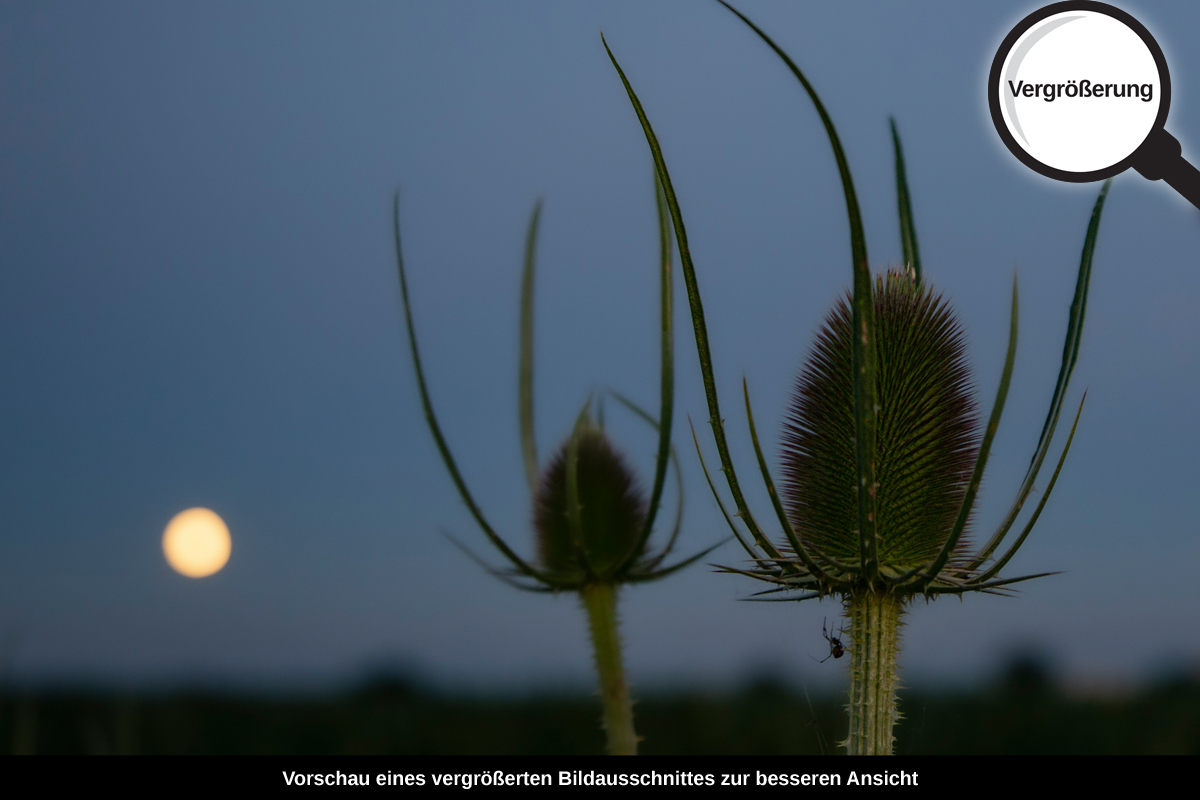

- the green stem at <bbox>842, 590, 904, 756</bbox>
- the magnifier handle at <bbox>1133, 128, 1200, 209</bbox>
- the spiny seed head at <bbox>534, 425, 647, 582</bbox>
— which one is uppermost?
the magnifier handle at <bbox>1133, 128, 1200, 209</bbox>

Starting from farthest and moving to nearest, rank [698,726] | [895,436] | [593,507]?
[698,726] < [593,507] < [895,436]

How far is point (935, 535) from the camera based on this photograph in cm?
290

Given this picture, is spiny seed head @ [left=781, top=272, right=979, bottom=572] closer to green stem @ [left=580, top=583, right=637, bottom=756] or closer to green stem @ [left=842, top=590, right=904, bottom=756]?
green stem @ [left=842, top=590, right=904, bottom=756]

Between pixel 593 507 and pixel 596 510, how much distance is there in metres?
0.02

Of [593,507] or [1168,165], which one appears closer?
[1168,165]

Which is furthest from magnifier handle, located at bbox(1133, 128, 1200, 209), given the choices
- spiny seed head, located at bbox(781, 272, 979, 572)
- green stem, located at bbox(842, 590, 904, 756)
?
green stem, located at bbox(842, 590, 904, 756)

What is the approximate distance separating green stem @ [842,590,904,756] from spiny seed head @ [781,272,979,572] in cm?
16

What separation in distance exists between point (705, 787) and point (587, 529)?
41.8 inches

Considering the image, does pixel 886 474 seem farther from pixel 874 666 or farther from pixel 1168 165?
pixel 1168 165

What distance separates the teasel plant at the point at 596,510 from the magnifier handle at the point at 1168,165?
4.49ft

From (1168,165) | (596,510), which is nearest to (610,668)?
(596,510)

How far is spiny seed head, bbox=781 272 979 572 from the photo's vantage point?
289 centimetres

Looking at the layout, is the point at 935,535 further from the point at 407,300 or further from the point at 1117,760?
the point at 407,300

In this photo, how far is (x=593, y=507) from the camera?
3619mm
